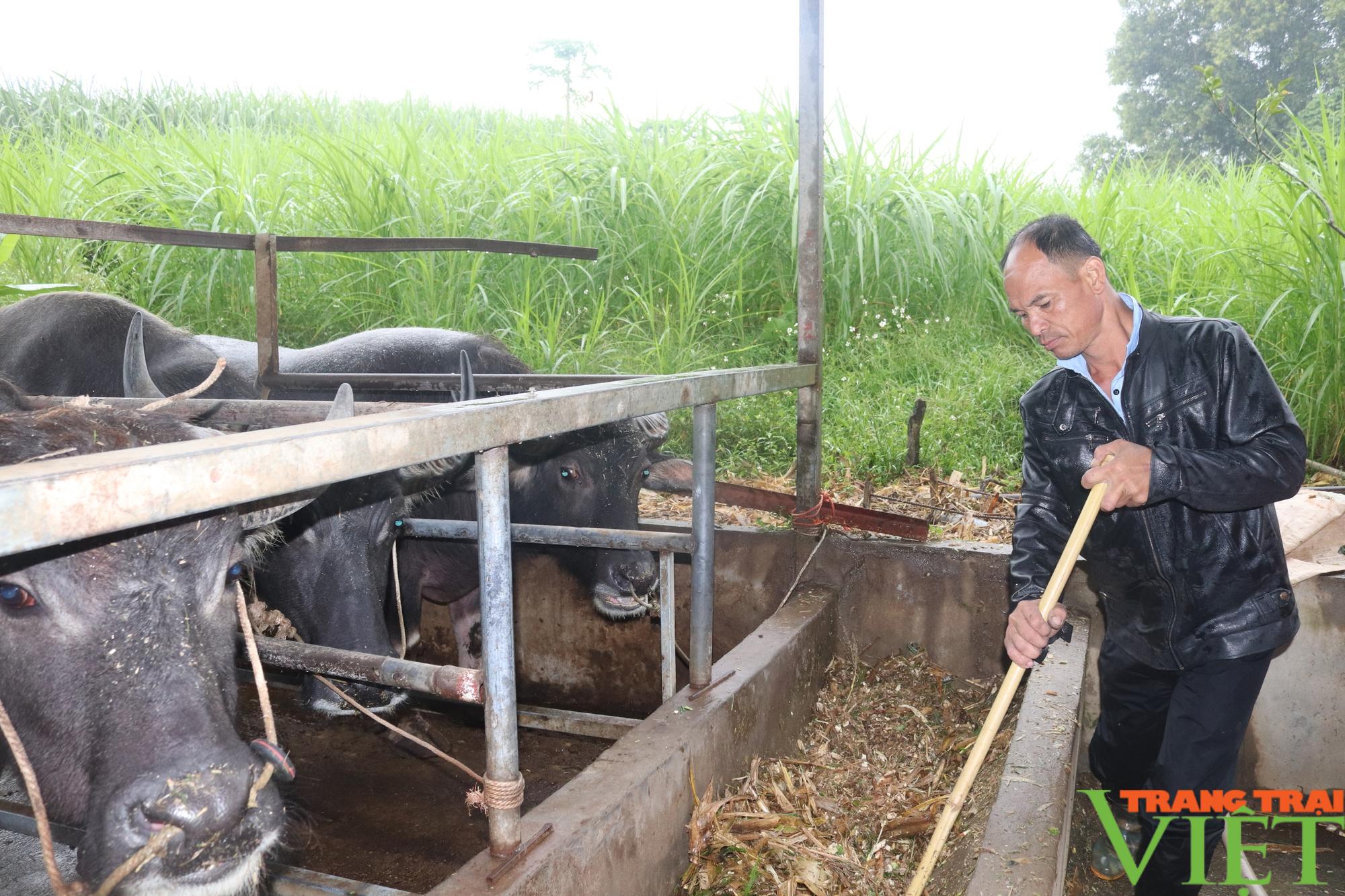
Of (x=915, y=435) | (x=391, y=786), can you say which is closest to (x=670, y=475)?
(x=915, y=435)

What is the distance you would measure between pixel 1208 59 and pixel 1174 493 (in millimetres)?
22022

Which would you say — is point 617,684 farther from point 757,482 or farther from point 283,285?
point 283,285

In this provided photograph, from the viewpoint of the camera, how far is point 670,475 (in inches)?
170

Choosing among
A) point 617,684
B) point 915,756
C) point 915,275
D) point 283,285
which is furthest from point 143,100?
point 915,756

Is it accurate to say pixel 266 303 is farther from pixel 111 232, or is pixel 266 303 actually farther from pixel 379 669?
pixel 379 669

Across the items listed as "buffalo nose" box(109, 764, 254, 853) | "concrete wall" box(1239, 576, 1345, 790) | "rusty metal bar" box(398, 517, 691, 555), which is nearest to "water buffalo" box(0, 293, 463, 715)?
"rusty metal bar" box(398, 517, 691, 555)

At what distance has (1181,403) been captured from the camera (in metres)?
2.27

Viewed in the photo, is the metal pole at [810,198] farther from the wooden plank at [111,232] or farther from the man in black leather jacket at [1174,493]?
the wooden plank at [111,232]

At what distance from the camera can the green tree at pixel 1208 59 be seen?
1792 cm

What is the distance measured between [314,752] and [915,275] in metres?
4.84

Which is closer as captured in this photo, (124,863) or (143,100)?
(124,863)

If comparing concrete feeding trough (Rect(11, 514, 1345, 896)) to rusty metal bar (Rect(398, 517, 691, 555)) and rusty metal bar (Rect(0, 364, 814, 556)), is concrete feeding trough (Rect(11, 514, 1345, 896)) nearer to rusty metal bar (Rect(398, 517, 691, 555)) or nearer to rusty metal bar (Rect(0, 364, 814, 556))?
rusty metal bar (Rect(398, 517, 691, 555))

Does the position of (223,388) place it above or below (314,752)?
above

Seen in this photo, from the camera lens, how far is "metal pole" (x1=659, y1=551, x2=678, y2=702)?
287 cm
